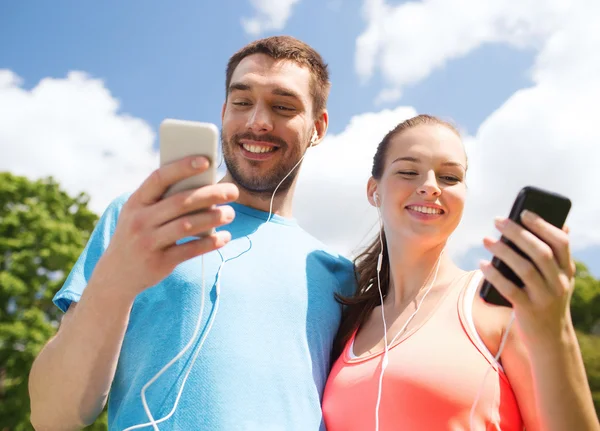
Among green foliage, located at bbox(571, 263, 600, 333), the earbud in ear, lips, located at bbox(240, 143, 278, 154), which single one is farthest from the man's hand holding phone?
green foliage, located at bbox(571, 263, 600, 333)

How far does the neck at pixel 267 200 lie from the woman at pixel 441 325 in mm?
685

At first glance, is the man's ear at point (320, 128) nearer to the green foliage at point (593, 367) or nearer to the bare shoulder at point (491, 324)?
the bare shoulder at point (491, 324)

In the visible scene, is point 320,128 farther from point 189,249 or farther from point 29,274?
point 29,274

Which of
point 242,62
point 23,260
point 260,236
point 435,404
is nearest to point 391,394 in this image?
point 435,404

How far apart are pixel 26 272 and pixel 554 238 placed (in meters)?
20.1

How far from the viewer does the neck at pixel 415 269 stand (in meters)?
3.30

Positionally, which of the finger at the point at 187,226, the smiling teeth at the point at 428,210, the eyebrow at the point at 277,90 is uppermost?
the eyebrow at the point at 277,90

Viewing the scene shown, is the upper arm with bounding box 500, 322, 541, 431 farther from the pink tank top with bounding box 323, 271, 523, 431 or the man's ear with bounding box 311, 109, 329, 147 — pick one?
the man's ear with bounding box 311, 109, 329, 147

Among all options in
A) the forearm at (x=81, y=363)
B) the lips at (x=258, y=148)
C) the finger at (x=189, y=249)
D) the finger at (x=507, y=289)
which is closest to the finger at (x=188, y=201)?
the finger at (x=189, y=249)

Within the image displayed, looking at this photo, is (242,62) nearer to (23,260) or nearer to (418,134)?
(418,134)

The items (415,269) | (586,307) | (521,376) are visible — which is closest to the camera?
(521,376)

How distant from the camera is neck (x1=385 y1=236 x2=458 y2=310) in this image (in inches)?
130

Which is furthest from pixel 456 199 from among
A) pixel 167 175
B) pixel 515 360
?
pixel 167 175

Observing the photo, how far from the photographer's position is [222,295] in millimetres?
2922
